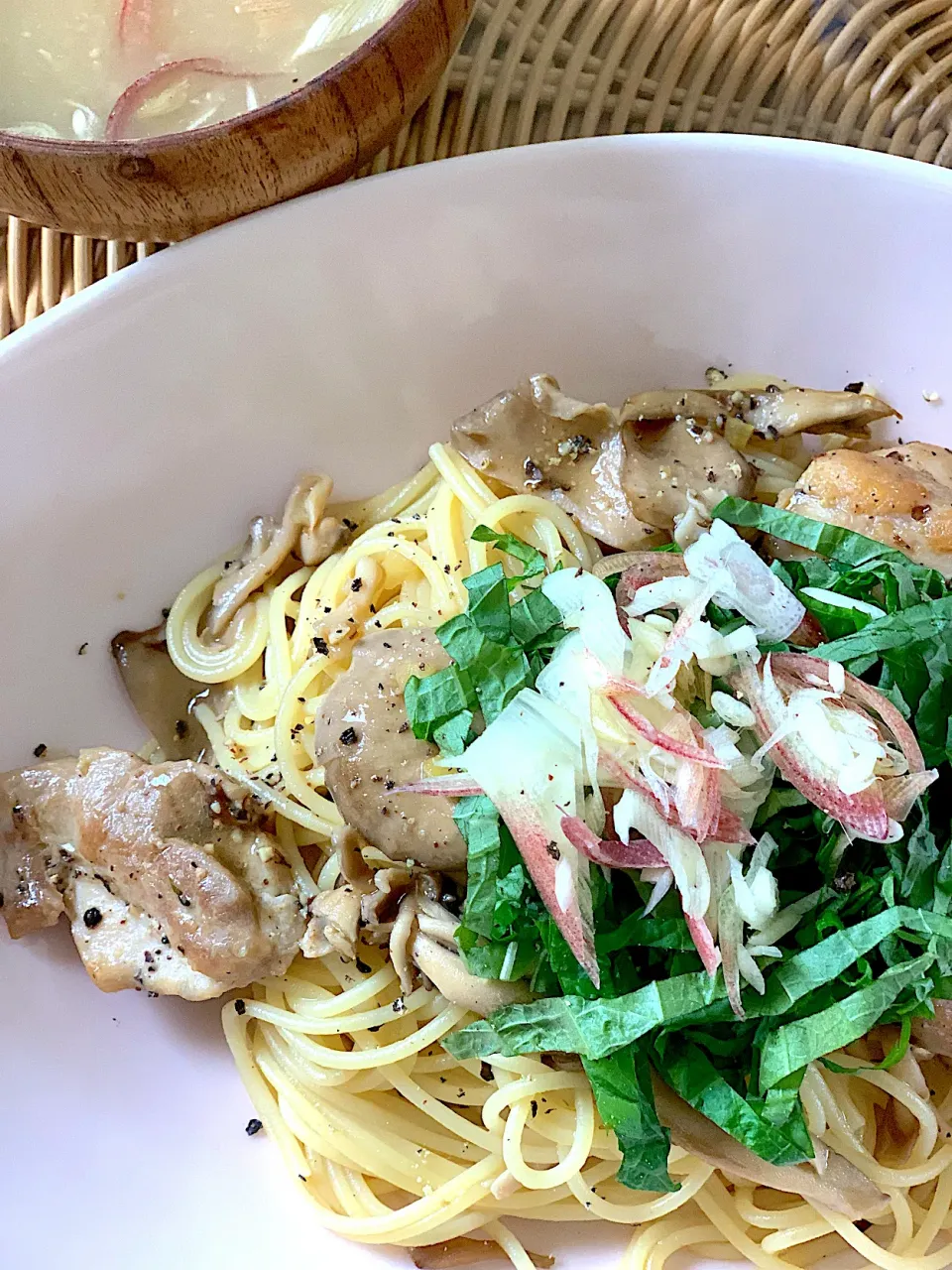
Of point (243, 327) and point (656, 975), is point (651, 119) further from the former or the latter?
point (656, 975)

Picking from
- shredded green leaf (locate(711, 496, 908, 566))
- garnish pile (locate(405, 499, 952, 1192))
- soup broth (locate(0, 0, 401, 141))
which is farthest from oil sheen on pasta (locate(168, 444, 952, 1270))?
soup broth (locate(0, 0, 401, 141))

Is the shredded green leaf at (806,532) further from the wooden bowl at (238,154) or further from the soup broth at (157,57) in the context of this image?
the soup broth at (157,57)

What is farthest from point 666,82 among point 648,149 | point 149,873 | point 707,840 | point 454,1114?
point 454,1114

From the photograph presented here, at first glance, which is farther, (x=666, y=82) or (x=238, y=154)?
(x=666, y=82)

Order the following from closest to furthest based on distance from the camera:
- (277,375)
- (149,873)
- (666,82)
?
(149,873)
(277,375)
(666,82)

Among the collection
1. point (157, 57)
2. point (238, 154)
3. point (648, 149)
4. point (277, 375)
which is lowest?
point (277, 375)

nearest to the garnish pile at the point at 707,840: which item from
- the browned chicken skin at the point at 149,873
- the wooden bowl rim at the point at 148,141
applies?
the browned chicken skin at the point at 149,873

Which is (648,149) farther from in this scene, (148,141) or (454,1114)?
(454,1114)
